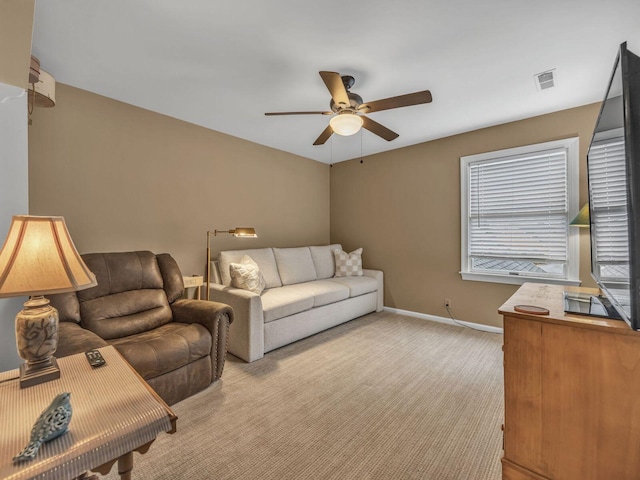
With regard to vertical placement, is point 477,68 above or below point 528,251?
above

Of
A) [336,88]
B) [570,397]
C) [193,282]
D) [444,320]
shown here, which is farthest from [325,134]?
[444,320]

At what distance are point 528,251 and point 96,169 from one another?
472cm

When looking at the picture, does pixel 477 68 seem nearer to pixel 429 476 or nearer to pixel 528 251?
pixel 528 251

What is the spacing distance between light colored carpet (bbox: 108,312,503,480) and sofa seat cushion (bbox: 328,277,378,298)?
1.02m

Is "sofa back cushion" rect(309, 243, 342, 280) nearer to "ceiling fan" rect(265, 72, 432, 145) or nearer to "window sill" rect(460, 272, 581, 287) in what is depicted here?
"window sill" rect(460, 272, 581, 287)

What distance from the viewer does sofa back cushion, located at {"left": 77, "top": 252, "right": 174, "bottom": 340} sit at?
2.10 metres

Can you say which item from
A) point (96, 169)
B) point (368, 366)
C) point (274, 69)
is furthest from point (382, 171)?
point (96, 169)

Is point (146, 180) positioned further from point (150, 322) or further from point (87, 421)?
point (87, 421)

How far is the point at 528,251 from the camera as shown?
327cm

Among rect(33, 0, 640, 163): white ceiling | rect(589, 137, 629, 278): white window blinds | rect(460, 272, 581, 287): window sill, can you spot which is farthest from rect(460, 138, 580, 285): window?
rect(589, 137, 629, 278): white window blinds

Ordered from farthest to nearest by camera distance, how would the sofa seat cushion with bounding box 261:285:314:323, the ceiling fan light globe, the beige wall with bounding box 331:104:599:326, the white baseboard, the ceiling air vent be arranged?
the white baseboard < the beige wall with bounding box 331:104:599:326 < the sofa seat cushion with bounding box 261:285:314:323 < the ceiling air vent < the ceiling fan light globe

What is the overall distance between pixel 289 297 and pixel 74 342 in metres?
1.87

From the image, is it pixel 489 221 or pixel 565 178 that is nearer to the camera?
pixel 565 178

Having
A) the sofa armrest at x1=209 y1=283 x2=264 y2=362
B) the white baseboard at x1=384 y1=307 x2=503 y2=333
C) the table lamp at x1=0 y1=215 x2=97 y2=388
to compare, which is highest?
the table lamp at x1=0 y1=215 x2=97 y2=388
